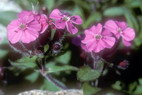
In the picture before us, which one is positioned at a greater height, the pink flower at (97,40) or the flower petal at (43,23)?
the flower petal at (43,23)

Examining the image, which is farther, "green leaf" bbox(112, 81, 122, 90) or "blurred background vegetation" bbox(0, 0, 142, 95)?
"blurred background vegetation" bbox(0, 0, 142, 95)

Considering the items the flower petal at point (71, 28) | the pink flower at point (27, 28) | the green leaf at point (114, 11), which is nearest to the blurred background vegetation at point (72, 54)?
the green leaf at point (114, 11)

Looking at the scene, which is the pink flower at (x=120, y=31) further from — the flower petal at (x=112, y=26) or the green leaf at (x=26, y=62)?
the green leaf at (x=26, y=62)

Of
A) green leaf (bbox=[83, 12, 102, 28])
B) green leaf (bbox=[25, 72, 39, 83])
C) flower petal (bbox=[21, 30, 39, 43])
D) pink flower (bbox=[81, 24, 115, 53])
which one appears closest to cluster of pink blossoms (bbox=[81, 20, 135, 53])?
pink flower (bbox=[81, 24, 115, 53])

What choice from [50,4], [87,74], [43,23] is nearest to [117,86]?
[87,74]

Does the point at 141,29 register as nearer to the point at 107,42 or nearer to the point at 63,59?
the point at 63,59

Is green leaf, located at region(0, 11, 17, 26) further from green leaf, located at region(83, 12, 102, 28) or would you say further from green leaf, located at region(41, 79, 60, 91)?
green leaf, located at region(41, 79, 60, 91)
